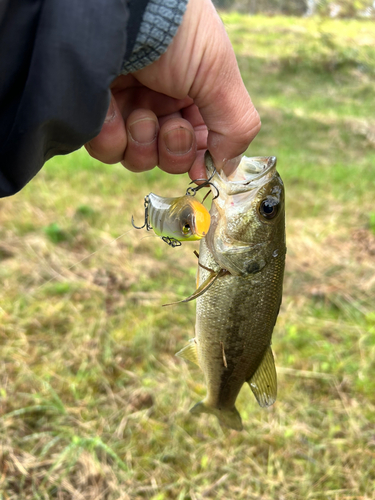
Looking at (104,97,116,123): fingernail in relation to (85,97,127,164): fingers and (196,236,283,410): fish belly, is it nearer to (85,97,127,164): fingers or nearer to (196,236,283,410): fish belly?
(85,97,127,164): fingers

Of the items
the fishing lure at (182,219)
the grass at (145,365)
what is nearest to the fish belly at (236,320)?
the fishing lure at (182,219)

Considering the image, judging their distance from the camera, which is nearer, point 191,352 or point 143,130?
point 143,130

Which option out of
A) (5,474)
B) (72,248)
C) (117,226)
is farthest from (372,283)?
(5,474)

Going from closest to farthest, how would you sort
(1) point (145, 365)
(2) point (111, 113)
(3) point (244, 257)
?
1. (3) point (244, 257)
2. (2) point (111, 113)
3. (1) point (145, 365)

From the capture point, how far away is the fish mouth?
1.56m

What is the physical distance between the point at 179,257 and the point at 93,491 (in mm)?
2348

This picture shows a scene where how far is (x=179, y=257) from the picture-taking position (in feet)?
13.7

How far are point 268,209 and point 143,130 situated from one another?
2.22ft

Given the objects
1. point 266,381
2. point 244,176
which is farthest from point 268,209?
point 266,381

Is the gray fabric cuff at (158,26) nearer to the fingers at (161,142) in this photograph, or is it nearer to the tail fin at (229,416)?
the fingers at (161,142)

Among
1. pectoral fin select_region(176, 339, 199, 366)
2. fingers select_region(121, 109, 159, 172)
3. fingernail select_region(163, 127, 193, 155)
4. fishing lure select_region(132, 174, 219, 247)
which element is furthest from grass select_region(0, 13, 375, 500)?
fishing lure select_region(132, 174, 219, 247)

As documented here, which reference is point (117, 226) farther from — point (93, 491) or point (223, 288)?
point (223, 288)

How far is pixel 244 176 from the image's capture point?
1.62m

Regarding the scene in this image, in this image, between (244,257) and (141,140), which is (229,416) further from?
(141,140)
